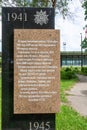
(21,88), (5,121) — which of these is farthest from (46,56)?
(5,121)

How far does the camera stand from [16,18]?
7281 mm

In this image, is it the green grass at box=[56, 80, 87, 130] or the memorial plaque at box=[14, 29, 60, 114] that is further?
the green grass at box=[56, 80, 87, 130]

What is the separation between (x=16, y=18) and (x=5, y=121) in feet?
5.28

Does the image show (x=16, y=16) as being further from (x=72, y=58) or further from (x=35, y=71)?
(x=72, y=58)

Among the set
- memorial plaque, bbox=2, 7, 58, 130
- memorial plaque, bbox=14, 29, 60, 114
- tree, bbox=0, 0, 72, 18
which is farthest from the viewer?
tree, bbox=0, 0, 72, 18

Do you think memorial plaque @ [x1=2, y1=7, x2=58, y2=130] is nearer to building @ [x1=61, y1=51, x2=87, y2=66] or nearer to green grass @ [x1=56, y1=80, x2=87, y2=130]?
green grass @ [x1=56, y1=80, x2=87, y2=130]

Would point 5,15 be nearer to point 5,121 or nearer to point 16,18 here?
point 16,18

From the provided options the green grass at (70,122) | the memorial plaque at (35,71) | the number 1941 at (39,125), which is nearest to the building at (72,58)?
the green grass at (70,122)

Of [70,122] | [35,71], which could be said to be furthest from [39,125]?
[70,122]

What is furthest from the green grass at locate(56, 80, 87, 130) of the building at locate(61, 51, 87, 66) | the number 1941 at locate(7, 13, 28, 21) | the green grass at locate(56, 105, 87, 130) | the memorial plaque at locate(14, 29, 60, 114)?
the building at locate(61, 51, 87, 66)

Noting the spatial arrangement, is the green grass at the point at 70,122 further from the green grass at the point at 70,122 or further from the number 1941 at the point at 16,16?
the number 1941 at the point at 16,16

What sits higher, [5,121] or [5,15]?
[5,15]

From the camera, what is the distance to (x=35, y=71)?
711cm

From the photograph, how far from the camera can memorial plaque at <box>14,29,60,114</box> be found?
23.3 ft
